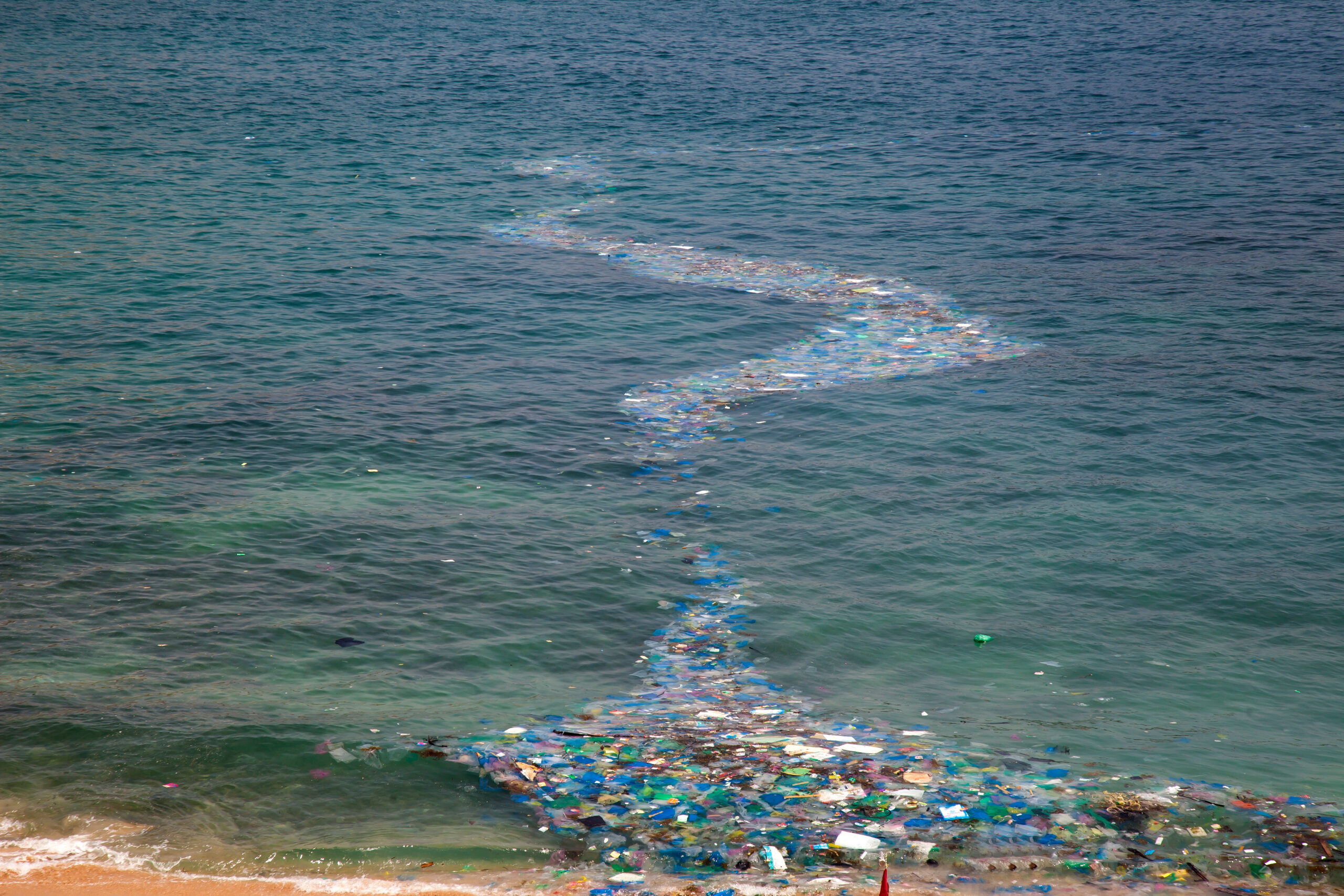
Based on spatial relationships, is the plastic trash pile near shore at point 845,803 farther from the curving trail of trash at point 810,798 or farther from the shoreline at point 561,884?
the shoreline at point 561,884

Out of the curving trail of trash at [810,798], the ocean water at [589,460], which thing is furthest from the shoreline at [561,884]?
the ocean water at [589,460]

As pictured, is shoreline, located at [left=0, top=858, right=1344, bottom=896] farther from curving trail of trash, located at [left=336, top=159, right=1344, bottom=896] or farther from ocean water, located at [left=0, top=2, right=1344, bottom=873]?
ocean water, located at [left=0, top=2, right=1344, bottom=873]

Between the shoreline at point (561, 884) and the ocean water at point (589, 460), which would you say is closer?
the shoreline at point (561, 884)

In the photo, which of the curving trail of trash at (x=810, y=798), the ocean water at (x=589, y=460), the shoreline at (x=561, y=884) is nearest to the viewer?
the shoreline at (x=561, y=884)

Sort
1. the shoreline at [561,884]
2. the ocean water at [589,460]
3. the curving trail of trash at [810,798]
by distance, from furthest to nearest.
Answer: the ocean water at [589,460] < the curving trail of trash at [810,798] < the shoreline at [561,884]

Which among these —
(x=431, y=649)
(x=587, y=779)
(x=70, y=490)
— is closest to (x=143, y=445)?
(x=70, y=490)

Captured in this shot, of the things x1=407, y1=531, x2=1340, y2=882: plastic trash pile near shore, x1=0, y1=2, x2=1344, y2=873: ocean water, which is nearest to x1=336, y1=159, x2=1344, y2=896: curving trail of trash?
x1=407, y1=531, x2=1340, y2=882: plastic trash pile near shore
